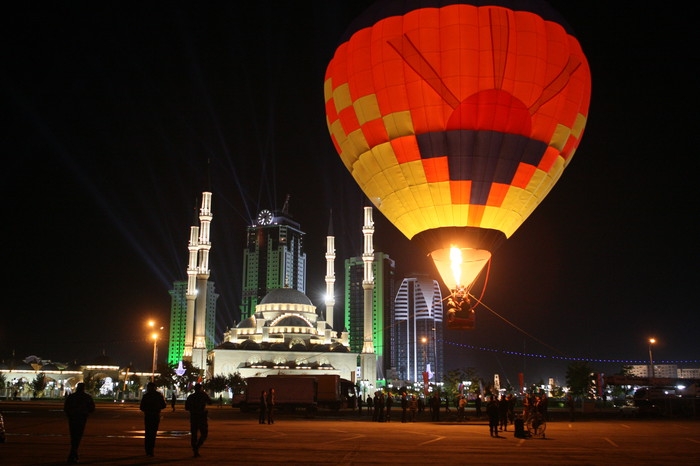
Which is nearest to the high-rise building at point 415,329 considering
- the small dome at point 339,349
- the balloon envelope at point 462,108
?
the small dome at point 339,349

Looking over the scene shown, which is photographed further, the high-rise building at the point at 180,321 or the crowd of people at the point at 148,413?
the high-rise building at the point at 180,321

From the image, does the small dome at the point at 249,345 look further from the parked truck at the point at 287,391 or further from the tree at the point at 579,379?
the parked truck at the point at 287,391

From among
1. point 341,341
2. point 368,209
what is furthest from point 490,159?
point 341,341

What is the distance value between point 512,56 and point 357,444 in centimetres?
1138

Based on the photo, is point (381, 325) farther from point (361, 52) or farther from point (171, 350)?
point (361, 52)

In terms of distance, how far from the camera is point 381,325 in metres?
146

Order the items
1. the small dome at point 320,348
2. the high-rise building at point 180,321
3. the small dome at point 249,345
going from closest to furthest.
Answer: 1. the small dome at point 249,345
2. the small dome at point 320,348
3. the high-rise building at point 180,321

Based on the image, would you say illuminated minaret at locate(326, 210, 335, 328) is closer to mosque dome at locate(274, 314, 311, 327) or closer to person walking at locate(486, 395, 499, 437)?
mosque dome at locate(274, 314, 311, 327)

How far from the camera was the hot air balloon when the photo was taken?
18641 mm

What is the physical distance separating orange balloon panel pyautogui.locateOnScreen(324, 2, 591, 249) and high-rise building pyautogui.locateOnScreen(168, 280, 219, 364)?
134 metres

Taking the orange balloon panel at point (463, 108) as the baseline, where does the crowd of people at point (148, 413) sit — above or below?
below

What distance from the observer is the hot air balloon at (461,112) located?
18.6 metres

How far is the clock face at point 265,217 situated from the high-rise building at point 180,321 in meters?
24.2

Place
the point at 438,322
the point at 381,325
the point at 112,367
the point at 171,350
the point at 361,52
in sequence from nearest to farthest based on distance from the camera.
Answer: the point at 361,52 → the point at 112,367 → the point at 381,325 → the point at 171,350 → the point at 438,322
